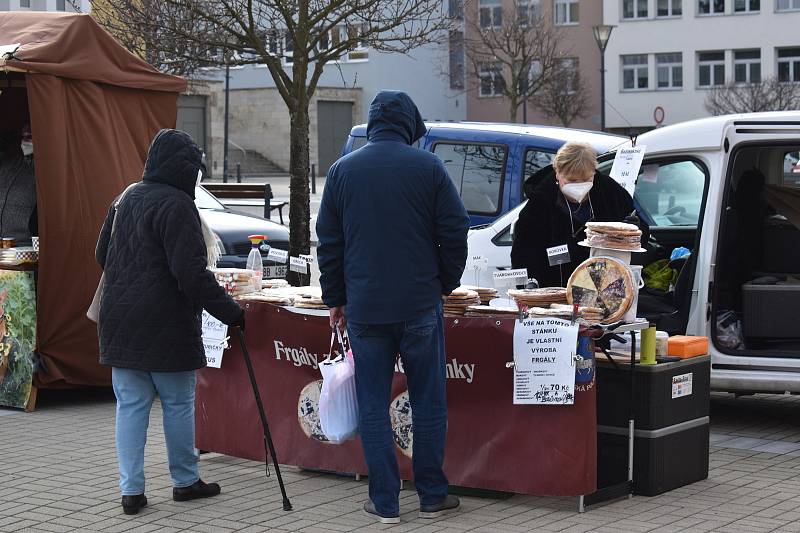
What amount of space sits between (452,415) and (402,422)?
0.29 m

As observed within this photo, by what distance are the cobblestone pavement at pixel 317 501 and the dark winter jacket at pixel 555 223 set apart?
139 cm

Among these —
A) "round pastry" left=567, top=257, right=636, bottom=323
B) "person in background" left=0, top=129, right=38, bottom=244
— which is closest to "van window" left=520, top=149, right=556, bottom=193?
"person in background" left=0, top=129, right=38, bottom=244

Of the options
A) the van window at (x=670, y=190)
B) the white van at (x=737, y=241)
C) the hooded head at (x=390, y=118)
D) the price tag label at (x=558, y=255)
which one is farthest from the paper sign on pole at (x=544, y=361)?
the van window at (x=670, y=190)

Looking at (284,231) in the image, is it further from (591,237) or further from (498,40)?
(498,40)

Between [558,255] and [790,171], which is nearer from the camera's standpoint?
[558,255]

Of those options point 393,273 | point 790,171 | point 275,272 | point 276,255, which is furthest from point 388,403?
point 275,272

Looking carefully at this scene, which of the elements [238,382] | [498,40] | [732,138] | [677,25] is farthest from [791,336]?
[677,25]

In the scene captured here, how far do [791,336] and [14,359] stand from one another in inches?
214

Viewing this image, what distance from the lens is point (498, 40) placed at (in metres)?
57.5

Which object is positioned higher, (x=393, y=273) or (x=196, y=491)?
(x=393, y=273)

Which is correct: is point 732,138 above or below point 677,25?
below

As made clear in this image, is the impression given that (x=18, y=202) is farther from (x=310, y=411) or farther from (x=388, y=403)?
(x=388, y=403)

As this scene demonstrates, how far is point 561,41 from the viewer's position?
2507 inches

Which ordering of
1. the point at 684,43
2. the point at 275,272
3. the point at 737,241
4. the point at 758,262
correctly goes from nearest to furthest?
the point at 737,241, the point at 758,262, the point at 275,272, the point at 684,43
